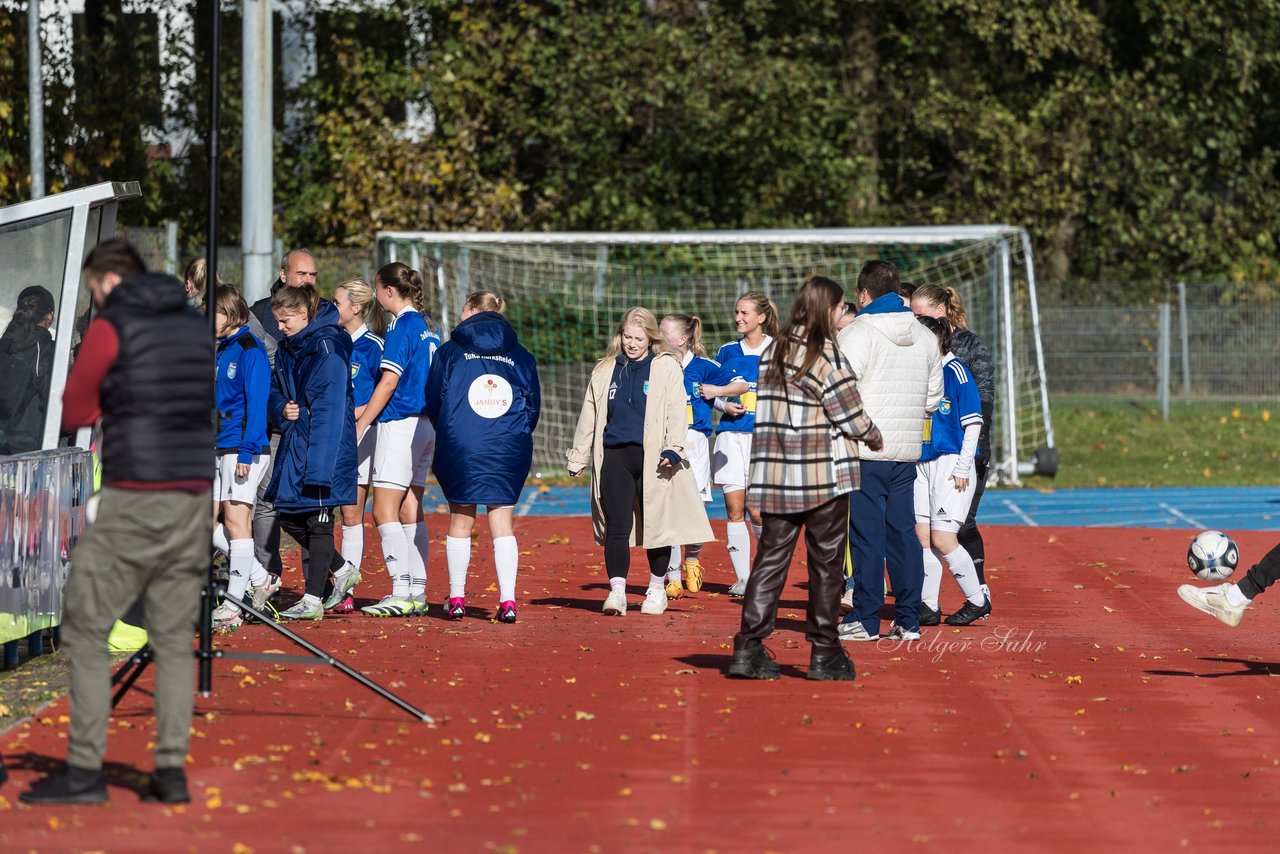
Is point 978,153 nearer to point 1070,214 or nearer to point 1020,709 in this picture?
point 1070,214

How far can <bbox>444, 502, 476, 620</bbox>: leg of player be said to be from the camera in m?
9.86

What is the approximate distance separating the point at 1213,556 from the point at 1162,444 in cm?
1483

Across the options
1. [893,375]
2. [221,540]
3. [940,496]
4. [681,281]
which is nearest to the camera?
[893,375]

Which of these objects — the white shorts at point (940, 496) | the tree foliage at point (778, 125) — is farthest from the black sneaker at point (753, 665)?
the tree foliage at point (778, 125)

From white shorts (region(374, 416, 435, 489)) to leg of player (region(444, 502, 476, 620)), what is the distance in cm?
42

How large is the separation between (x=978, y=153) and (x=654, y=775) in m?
22.8

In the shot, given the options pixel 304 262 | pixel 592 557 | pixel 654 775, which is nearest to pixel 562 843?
pixel 654 775

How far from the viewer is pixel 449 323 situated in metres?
20.9

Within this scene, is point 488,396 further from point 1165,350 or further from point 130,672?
point 1165,350

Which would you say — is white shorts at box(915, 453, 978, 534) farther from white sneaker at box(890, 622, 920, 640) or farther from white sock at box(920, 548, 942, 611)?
white sneaker at box(890, 622, 920, 640)

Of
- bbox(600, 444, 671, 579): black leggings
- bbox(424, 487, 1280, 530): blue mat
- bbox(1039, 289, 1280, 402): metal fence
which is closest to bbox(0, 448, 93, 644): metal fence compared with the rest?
bbox(600, 444, 671, 579): black leggings

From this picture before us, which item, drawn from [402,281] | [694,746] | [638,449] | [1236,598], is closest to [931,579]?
[638,449]

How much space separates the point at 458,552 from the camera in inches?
391

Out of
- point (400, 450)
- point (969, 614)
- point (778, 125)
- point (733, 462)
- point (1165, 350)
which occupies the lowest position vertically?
point (969, 614)
